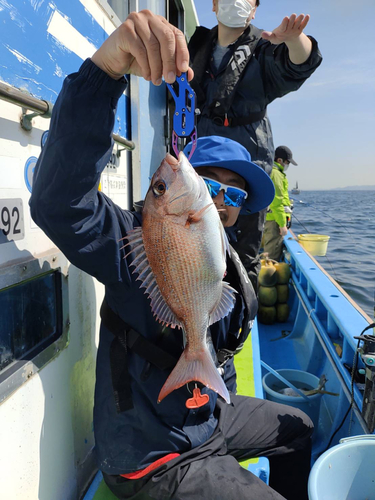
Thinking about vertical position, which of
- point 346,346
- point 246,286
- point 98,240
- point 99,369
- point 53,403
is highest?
point 98,240

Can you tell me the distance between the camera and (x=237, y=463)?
1657 millimetres

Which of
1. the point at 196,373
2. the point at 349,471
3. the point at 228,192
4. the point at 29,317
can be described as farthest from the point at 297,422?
the point at 29,317

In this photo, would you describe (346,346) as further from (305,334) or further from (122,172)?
(122,172)

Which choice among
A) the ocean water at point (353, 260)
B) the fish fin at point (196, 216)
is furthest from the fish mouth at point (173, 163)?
the ocean water at point (353, 260)

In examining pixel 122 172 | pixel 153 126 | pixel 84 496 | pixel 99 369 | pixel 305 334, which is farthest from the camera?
pixel 305 334

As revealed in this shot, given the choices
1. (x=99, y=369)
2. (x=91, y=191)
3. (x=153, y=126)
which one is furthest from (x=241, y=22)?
(x=99, y=369)

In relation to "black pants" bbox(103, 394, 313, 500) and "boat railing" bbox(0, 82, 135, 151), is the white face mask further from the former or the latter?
"black pants" bbox(103, 394, 313, 500)

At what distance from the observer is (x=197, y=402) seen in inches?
60.1

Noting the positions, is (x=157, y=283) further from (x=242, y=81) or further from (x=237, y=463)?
(x=242, y=81)

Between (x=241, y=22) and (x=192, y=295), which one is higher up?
(x=241, y=22)

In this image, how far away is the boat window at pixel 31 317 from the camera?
1256 millimetres

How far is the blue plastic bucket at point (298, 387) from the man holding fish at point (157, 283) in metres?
1.18

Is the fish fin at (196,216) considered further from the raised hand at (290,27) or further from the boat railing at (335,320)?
the boat railing at (335,320)

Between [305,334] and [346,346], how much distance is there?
171 cm
